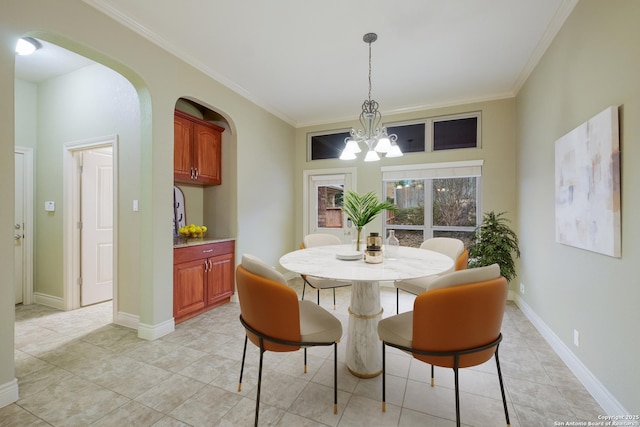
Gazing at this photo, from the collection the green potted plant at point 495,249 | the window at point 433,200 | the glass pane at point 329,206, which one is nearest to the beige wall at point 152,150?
the glass pane at point 329,206

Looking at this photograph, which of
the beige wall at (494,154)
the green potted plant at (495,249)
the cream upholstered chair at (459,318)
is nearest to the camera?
the cream upholstered chair at (459,318)

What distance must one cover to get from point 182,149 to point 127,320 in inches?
76.0

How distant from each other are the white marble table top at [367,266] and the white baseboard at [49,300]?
3248 millimetres

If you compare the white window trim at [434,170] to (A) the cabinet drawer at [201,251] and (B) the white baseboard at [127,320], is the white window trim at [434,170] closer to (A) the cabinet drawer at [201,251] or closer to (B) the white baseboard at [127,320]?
(A) the cabinet drawer at [201,251]

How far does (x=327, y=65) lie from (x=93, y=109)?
2703 mm

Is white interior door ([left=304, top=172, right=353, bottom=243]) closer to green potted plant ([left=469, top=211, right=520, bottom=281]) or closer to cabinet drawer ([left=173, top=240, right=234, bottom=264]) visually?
cabinet drawer ([left=173, top=240, right=234, bottom=264])

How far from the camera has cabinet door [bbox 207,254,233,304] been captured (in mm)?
3322

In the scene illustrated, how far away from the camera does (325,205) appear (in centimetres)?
512

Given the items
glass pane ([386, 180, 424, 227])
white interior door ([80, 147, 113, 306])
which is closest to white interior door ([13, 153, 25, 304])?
white interior door ([80, 147, 113, 306])

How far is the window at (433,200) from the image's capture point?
13.4ft

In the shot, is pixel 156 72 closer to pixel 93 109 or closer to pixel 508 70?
pixel 93 109

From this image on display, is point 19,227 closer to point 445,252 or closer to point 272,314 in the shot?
point 272,314

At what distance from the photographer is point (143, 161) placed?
262 centimetres

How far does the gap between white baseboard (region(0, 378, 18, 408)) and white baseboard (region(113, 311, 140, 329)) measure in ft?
3.45
